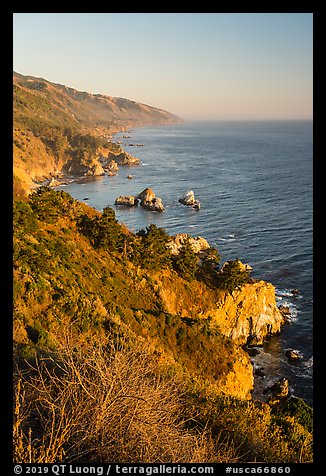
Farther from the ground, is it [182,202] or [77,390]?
[182,202]

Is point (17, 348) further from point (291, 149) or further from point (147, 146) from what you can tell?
point (147, 146)

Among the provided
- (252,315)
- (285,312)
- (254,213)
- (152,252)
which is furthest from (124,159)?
(252,315)

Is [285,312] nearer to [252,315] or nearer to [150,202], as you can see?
[252,315]

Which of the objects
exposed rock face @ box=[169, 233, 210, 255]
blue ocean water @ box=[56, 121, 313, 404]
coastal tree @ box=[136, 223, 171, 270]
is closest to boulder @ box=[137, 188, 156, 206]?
blue ocean water @ box=[56, 121, 313, 404]

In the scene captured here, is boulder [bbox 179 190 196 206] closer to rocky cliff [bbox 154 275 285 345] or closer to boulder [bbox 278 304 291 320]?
rocky cliff [bbox 154 275 285 345]

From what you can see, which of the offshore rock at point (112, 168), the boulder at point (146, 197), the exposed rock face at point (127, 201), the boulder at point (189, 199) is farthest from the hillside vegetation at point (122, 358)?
the offshore rock at point (112, 168)

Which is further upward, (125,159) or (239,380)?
(125,159)

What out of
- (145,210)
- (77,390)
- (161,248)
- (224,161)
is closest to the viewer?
(77,390)

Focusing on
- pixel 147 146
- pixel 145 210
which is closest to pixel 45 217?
pixel 145 210
